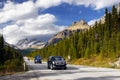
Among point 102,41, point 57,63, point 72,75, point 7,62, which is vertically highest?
point 102,41

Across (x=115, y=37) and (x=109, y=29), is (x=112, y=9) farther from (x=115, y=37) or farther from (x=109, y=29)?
(x=115, y=37)

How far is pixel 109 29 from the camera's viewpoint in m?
102

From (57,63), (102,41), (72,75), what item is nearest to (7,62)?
(57,63)

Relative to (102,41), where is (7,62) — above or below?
below

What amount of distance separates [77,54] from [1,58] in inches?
1914

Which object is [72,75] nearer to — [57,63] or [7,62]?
[57,63]

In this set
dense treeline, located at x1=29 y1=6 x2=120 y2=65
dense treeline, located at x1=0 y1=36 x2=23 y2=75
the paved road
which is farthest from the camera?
dense treeline, located at x1=29 y1=6 x2=120 y2=65

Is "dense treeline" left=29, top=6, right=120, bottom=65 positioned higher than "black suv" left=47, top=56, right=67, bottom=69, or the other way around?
"dense treeline" left=29, top=6, right=120, bottom=65

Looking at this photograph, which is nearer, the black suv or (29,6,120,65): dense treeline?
the black suv

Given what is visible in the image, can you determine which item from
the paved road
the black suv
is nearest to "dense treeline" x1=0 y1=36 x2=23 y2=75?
the black suv

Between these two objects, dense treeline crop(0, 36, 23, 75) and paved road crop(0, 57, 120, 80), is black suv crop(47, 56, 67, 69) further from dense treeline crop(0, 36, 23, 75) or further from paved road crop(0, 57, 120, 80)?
paved road crop(0, 57, 120, 80)

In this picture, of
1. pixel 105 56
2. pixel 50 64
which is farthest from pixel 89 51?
pixel 50 64

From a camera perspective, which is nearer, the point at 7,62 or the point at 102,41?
the point at 7,62

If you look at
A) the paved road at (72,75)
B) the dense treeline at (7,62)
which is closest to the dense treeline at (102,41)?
the dense treeline at (7,62)
